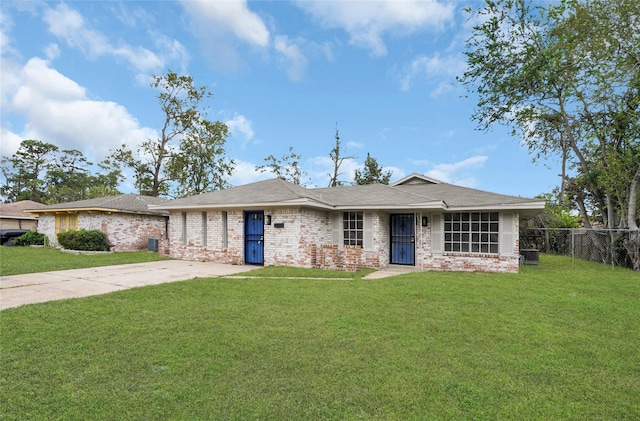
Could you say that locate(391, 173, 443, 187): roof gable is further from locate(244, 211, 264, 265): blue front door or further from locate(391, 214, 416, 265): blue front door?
locate(244, 211, 264, 265): blue front door

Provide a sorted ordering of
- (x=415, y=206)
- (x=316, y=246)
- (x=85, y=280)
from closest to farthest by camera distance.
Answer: (x=85, y=280), (x=415, y=206), (x=316, y=246)

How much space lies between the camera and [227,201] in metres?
12.0

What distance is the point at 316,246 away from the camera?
11.4 meters

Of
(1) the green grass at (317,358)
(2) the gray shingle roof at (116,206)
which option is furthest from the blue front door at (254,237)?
(2) the gray shingle roof at (116,206)

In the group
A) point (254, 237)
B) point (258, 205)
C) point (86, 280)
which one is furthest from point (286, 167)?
point (86, 280)

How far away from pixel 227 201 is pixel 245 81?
797cm

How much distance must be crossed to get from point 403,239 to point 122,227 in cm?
1455

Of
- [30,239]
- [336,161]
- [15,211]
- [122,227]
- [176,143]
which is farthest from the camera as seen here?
[336,161]

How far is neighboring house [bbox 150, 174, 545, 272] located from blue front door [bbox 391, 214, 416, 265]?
0.04 metres

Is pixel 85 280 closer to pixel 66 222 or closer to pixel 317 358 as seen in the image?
pixel 317 358

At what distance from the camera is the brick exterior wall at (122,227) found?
55.7ft

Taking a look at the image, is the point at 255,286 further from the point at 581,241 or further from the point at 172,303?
the point at 581,241

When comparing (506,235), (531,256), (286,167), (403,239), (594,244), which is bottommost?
(531,256)

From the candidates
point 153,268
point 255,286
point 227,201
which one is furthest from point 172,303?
point 227,201
